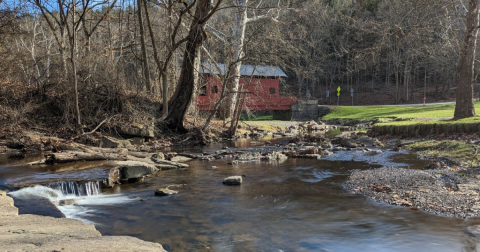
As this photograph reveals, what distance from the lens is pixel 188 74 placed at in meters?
17.2

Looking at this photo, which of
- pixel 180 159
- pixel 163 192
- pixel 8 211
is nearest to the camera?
pixel 8 211

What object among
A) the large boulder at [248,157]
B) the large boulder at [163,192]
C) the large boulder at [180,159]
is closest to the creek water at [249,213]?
the large boulder at [163,192]

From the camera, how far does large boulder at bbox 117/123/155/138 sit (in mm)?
16031

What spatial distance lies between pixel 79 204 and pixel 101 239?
12.1 feet

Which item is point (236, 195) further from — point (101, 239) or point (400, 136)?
point (400, 136)

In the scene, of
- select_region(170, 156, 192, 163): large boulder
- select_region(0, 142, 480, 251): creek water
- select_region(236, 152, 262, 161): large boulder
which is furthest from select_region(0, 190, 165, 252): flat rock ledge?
select_region(236, 152, 262, 161): large boulder

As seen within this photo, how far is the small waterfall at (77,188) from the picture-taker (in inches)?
311

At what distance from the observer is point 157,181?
926 centimetres

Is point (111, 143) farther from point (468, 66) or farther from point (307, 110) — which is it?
point (307, 110)

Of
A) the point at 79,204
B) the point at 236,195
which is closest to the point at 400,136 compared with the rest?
the point at 236,195

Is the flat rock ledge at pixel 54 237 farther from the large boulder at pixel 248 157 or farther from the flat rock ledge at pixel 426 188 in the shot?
the large boulder at pixel 248 157

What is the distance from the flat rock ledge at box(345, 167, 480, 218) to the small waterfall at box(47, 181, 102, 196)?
19.5 ft

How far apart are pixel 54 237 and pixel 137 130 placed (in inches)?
492

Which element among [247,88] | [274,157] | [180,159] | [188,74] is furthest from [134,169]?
[247,88]
